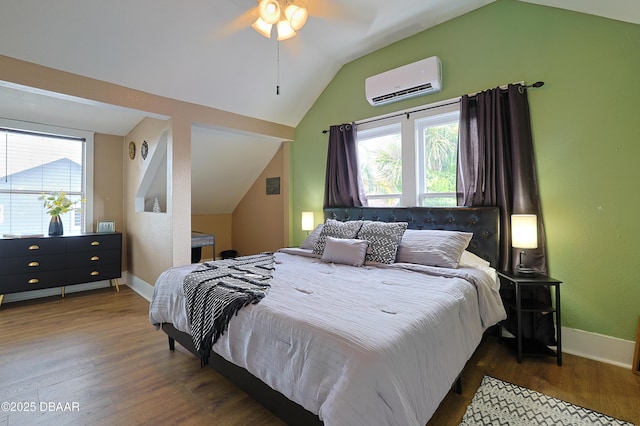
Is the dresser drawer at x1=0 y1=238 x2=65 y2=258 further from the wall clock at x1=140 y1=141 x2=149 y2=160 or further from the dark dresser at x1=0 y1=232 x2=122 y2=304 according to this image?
the wall clock at x1=140 y1=141 x2=149 y2=160

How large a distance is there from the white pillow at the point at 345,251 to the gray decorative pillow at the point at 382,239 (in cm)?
8

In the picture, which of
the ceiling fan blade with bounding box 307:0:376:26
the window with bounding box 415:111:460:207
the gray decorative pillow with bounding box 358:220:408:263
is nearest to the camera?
the gray decorative pillow with bounding box 358:220:408:263

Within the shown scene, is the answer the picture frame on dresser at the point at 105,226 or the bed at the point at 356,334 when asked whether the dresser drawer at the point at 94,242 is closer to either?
the picture frame on dresser at the point at 105,226

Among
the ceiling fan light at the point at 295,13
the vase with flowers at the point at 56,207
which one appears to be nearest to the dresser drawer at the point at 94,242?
the vase with flowers at the point at 56,207

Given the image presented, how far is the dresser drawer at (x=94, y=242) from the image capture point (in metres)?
3.82

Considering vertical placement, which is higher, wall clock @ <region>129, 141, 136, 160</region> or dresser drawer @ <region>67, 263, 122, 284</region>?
wall clock @ <region>129, 141, 136, 160</region>

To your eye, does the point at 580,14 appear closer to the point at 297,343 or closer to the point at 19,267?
the point at 297,343

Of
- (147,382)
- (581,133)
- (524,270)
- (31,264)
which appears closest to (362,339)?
(147,382)

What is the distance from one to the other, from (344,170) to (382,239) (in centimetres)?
139

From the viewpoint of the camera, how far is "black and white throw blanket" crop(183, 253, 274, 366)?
1660 mm

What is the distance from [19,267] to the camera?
11.4ft

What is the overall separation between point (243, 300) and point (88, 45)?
102 inches

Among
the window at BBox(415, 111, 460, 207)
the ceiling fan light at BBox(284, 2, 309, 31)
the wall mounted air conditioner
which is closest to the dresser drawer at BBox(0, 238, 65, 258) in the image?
the ceiling fan light at BBox(284, 2, 309, 31)

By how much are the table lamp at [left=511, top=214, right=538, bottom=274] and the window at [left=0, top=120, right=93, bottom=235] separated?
530 centimetres
